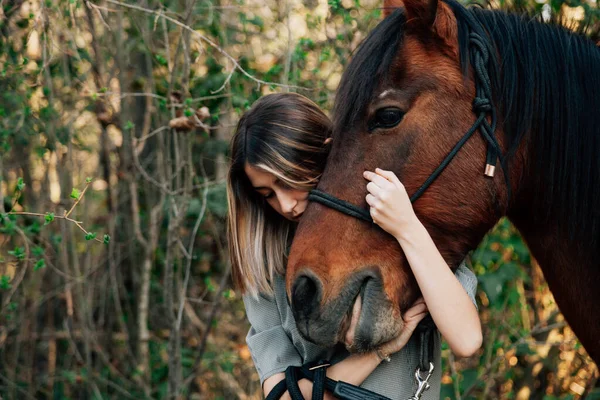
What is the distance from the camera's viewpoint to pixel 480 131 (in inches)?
71.0

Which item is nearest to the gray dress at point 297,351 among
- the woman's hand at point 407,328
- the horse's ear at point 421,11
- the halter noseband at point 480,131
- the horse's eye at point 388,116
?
the woman's hand at point 407,328

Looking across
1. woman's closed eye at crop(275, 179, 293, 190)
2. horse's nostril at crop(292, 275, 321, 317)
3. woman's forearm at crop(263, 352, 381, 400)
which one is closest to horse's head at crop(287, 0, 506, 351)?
horse's nostril at crop(292, 275, 321, 317)

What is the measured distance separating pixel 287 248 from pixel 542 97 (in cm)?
99

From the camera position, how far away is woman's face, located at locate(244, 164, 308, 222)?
6.71ft

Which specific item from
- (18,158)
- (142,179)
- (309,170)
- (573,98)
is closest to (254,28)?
(142,179)

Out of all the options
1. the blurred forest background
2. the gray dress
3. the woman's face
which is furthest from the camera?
the blurred forest background

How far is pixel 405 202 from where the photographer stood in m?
1.71

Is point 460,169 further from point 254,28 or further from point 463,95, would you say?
point 254,28

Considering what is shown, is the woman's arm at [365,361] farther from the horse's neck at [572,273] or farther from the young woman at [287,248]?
the horse's neck at [572,273]

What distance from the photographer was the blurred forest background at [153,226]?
333 cm

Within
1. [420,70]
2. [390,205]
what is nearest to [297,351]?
[390,205]

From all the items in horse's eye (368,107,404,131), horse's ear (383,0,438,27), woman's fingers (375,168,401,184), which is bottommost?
woman's fingers (375,168,401,184)

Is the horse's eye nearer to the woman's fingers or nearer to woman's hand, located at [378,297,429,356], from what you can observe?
the woman's fingers

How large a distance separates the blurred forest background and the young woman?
88 centimetres
